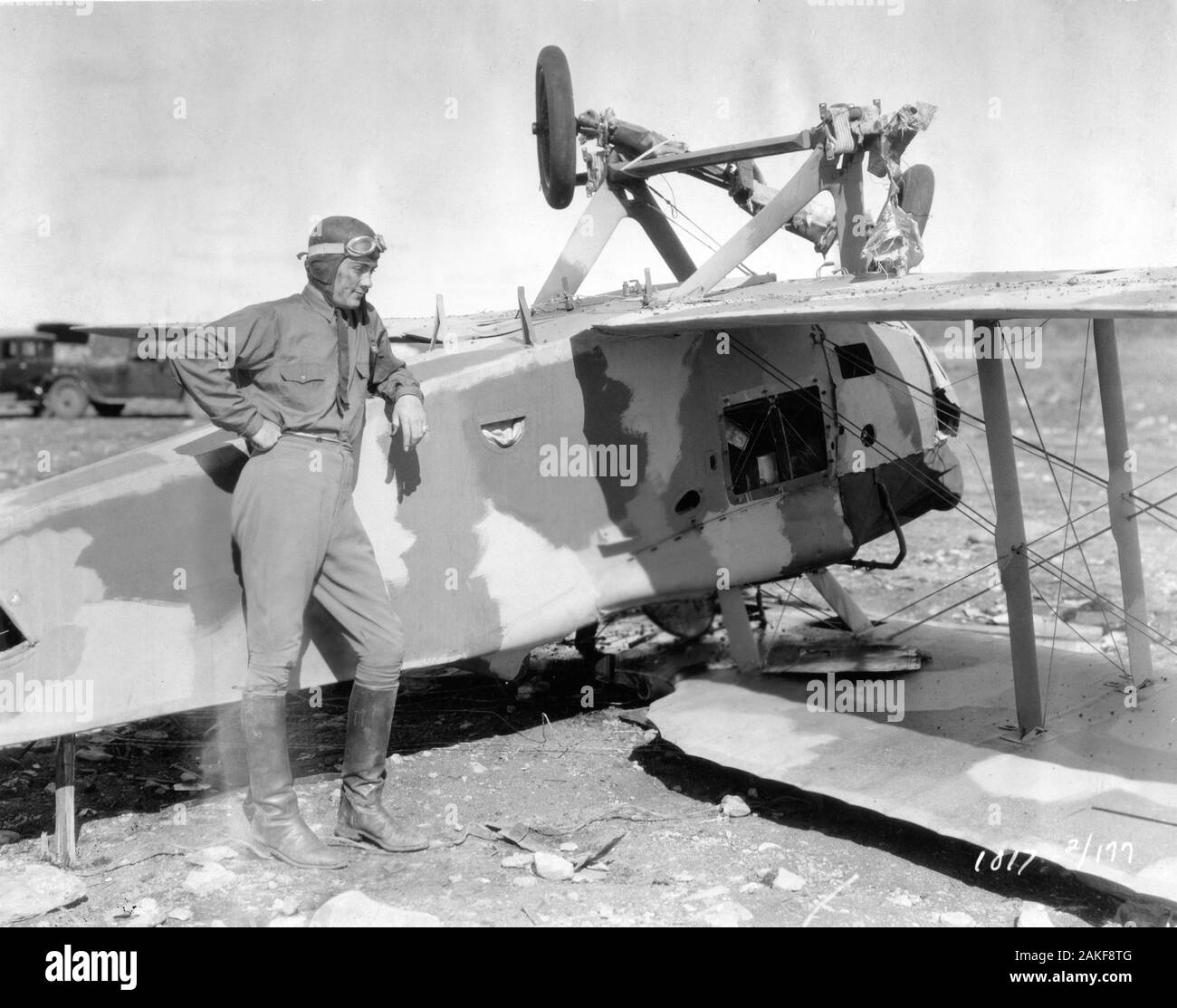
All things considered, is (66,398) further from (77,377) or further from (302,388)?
(302,388)

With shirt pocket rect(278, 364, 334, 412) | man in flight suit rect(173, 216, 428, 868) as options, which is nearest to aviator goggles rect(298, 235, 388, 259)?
man in flight suit rect(173, 216, 428, 868)

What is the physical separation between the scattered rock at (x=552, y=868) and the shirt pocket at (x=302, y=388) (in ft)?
7.36

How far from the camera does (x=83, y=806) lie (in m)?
6.16

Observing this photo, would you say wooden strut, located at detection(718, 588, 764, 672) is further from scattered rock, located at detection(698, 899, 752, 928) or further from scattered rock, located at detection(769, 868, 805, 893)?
scattered rock, located at detection(698, 899, 752, 928)

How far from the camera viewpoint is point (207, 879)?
16.9 ft

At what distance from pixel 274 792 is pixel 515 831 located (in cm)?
117

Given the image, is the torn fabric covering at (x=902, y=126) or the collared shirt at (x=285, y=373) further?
the torn fabric covering at (x=902, y=126)

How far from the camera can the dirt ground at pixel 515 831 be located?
4953 mm

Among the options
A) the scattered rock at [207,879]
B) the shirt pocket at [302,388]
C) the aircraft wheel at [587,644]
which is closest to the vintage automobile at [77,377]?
the aircraft wheel at [587,644]
